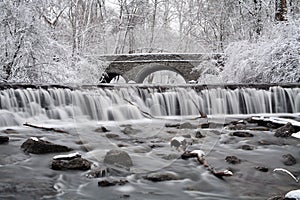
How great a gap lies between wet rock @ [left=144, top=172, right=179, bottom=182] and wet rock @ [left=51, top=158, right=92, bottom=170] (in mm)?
773

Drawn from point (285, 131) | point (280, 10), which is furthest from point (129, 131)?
point (280, 10)

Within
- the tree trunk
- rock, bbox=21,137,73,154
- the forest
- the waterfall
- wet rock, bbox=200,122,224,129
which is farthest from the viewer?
the tree trunk

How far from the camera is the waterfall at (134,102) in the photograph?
8.40 metres

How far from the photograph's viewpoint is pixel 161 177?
14.5 ft

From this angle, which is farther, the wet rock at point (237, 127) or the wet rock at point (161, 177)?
the wet rock at point (237, 127)

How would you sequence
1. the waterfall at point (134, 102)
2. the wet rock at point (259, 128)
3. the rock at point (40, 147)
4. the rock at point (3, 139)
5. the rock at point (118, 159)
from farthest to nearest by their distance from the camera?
1. the waterfall at point (134, 102)
2. the wet rock at point (259, 128)
3. the rock at point (3, 139)
4. the rock at point (40, 147)
5. the rock at point (118, 159)

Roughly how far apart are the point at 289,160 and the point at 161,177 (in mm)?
2000

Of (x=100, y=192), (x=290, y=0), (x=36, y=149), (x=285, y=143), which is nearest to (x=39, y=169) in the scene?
(x=36, y=149)

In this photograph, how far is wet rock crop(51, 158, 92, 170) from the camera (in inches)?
178

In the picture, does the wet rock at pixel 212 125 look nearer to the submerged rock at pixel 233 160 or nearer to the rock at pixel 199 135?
the rock at pixel 199 135

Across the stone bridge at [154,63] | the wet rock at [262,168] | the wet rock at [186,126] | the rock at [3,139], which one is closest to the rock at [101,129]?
the wet rock at [186,126]

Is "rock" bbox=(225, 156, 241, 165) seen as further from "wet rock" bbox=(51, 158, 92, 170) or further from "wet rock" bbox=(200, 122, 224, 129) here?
"wet rock" bbox=(200, 122, 224, 129)

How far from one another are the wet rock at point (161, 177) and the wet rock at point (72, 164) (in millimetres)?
773

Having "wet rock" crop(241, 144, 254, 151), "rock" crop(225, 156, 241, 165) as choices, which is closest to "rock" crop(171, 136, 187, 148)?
"wet rock" crop(241, 144, 254, 151)
